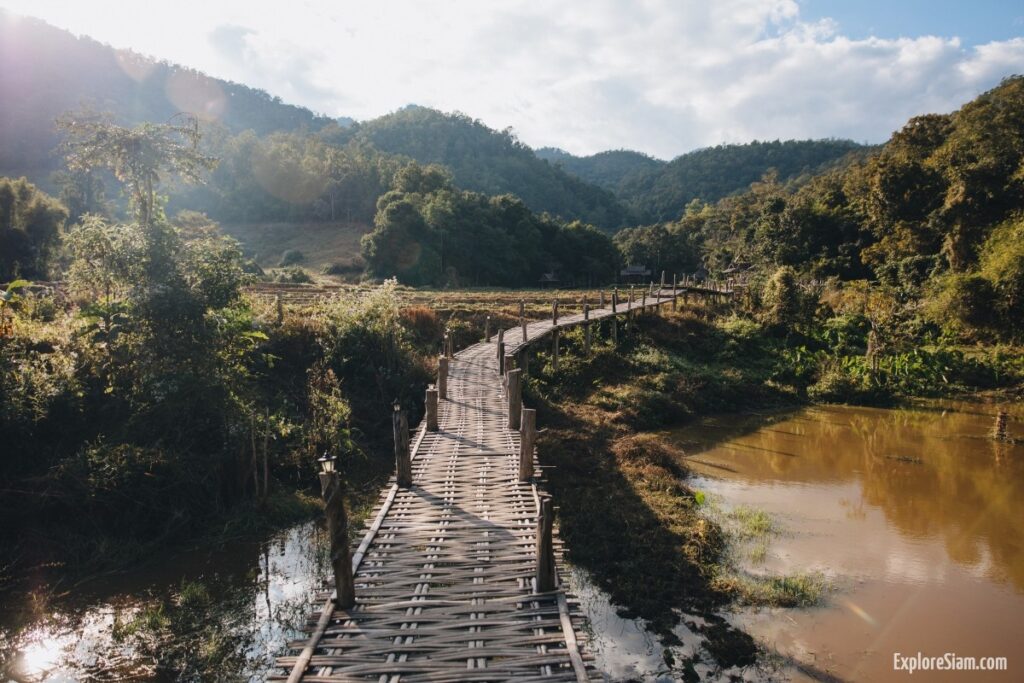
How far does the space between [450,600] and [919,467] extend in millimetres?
13425

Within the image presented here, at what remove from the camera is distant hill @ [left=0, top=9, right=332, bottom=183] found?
77750 mm

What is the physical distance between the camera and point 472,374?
15945 mm

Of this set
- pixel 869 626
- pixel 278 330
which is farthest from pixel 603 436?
pixel 278 330

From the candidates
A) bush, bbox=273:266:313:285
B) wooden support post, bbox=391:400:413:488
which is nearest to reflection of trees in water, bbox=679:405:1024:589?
wooden support post, bbox=391:400:413:488

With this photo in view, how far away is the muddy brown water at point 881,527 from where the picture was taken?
761 cm

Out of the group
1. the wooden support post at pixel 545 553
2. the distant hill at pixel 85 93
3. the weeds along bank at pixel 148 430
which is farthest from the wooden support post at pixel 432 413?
the distant hill at pixel 85 93

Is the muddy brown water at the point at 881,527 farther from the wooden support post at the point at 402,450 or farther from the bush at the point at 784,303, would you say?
the bush at the point at 784,303

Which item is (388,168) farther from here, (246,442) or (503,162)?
(246,442)

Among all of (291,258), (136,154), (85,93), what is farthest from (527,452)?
(85,93)

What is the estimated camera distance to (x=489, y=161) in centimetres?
10944

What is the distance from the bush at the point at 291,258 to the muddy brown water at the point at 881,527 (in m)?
46.2
